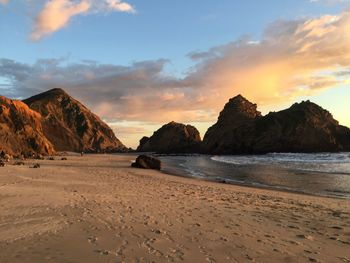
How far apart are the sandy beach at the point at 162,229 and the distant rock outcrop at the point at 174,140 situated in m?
120

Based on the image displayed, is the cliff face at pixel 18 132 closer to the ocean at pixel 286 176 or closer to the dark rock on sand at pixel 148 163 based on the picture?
the dark rock on sand at pixel 148 163

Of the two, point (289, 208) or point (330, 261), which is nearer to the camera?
point (330, 261)

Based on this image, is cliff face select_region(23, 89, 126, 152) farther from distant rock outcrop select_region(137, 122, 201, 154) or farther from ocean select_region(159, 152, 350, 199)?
ocean select_region(159, 152, 350, 199)

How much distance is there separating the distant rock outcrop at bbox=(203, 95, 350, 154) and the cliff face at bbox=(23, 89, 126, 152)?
174 ft

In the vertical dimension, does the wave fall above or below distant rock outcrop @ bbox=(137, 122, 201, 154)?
below

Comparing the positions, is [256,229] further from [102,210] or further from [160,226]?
[102,210]

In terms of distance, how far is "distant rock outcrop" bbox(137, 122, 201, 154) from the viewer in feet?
463

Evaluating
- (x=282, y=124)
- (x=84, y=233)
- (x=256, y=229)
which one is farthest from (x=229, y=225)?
(x=282, y=124)

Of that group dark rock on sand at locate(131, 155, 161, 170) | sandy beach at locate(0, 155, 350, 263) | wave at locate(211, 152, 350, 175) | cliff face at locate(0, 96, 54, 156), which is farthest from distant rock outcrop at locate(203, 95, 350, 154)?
sandy beach at locate(0, 155, 350, 263)

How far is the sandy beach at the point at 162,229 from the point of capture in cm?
691

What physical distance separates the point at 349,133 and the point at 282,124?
1857 centimetres

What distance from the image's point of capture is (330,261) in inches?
274

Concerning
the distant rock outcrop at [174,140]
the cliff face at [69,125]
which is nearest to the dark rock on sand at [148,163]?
the cliff face at [69,125]

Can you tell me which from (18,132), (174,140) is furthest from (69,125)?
(18,132)
